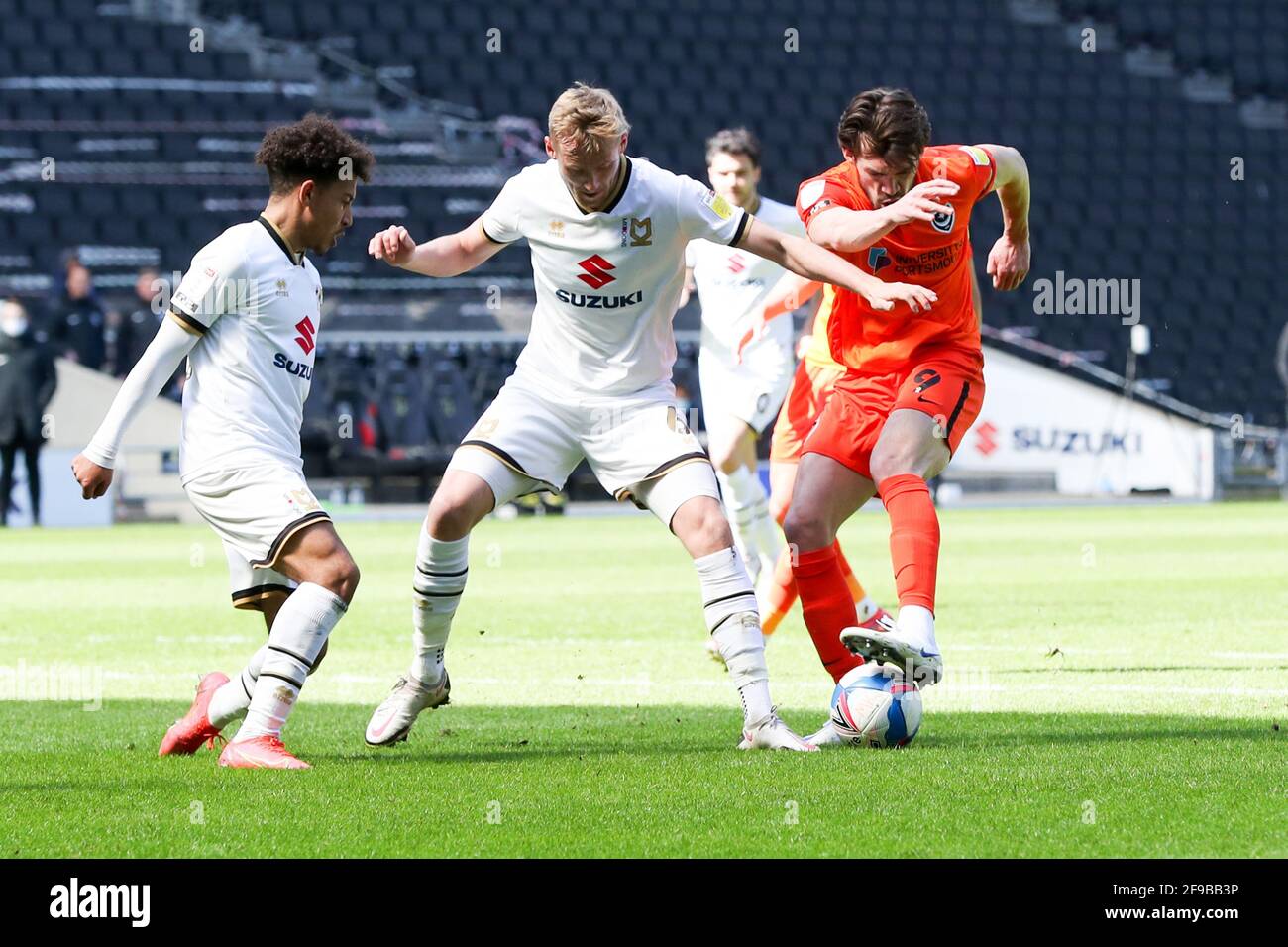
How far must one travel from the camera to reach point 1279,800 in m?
3.68

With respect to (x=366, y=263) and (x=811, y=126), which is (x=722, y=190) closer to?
(x=366, y=263)

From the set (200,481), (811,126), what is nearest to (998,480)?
(811,126)

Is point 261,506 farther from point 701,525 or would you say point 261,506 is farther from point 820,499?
point 820,499

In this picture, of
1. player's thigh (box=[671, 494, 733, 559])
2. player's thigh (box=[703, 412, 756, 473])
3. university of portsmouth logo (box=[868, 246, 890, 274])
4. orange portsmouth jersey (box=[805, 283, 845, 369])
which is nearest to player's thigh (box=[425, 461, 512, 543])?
player's thigh (box=[671, 494, 733, 559])

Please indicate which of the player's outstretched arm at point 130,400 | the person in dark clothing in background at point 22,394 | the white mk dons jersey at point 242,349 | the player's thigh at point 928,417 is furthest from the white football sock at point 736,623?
the person in dark clothing in background at point 22,394

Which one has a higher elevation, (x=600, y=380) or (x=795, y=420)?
(x=600, y=380)

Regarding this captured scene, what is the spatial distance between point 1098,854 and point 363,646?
5032 millimetres

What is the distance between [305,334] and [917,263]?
5.61 feet

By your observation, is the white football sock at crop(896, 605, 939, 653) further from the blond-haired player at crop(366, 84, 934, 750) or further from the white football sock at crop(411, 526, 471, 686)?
the white football sock at crop(411, 526, 471, 686)

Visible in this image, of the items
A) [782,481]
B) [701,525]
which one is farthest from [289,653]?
[782,481]

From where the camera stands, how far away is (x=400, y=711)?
4883mm

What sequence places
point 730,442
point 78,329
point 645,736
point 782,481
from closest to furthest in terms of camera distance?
point 645,736 < point 782,481 < point 730,442 < point 78,329

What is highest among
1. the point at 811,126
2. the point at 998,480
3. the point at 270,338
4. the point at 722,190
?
the point at 811,126

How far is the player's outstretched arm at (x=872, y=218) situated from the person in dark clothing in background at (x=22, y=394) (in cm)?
1465
